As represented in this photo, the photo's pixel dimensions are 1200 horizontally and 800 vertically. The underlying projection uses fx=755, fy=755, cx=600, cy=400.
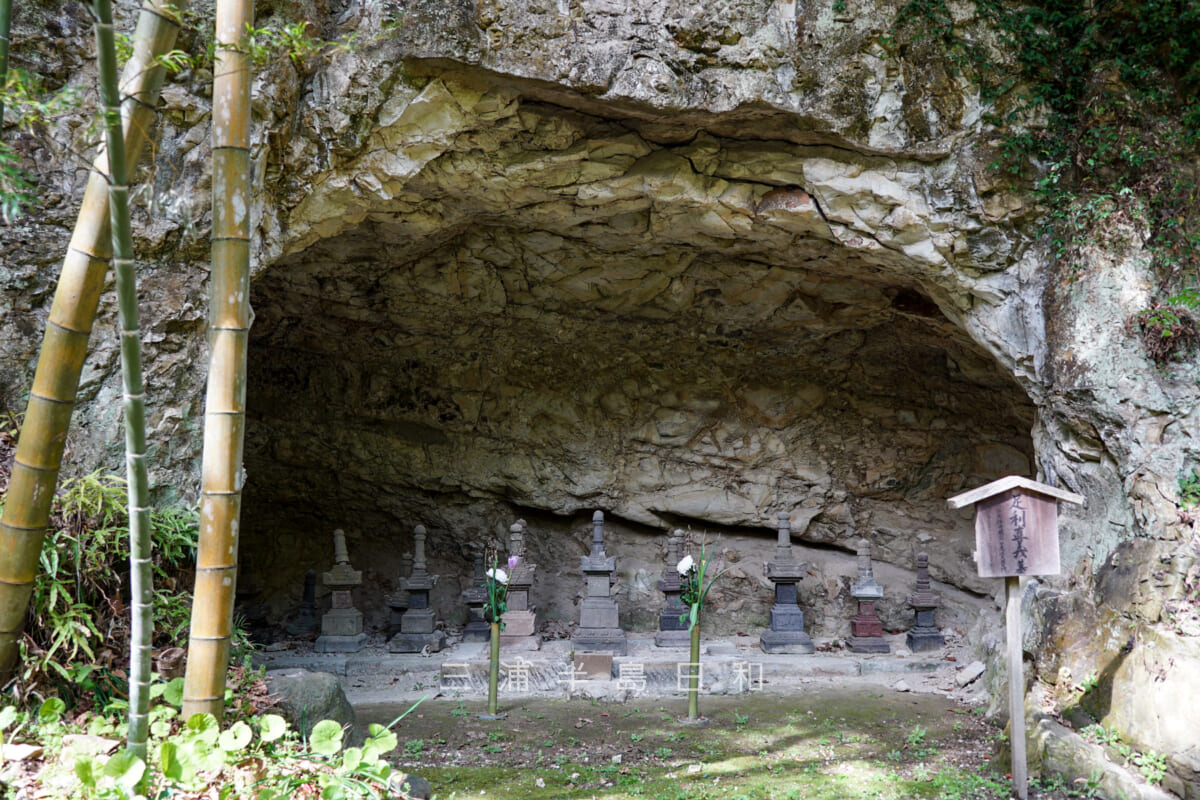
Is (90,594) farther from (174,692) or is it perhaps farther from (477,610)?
(477,610)

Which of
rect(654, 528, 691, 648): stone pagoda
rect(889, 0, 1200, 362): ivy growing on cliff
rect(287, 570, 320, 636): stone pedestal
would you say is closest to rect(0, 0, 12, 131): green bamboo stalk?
rect(889, 0, 1200, 362): ivy growing on cliff

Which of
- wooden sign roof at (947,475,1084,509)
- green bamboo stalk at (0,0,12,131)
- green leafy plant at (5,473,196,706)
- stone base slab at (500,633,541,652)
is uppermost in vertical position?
green bamboo stalk at (0,0,12,131)

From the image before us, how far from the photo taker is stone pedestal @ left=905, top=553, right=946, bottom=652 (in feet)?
23.1

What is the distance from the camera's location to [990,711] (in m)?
5.13

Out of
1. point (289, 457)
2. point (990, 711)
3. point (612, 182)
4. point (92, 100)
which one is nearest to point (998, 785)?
point (990, 711)

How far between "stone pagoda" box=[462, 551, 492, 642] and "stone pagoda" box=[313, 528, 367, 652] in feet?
3.20

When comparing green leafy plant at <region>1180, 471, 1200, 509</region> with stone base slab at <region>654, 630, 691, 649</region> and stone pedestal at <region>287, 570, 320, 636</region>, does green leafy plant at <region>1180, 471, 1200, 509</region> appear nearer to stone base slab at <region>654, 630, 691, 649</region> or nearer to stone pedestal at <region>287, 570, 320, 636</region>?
stone base slab at <region>654, 630, 691, 649</region>

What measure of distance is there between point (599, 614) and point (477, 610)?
4.30ft

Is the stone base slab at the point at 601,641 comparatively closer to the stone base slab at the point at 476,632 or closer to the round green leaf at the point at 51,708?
the stone base slab at the point at 476,632

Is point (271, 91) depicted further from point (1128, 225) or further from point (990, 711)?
point (990, 711)

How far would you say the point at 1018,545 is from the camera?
154 inches

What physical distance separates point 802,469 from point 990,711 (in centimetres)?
361

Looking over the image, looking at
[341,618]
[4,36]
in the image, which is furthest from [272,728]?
[341,618]

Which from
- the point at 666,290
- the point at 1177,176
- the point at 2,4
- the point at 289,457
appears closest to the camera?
the point at 2,4
